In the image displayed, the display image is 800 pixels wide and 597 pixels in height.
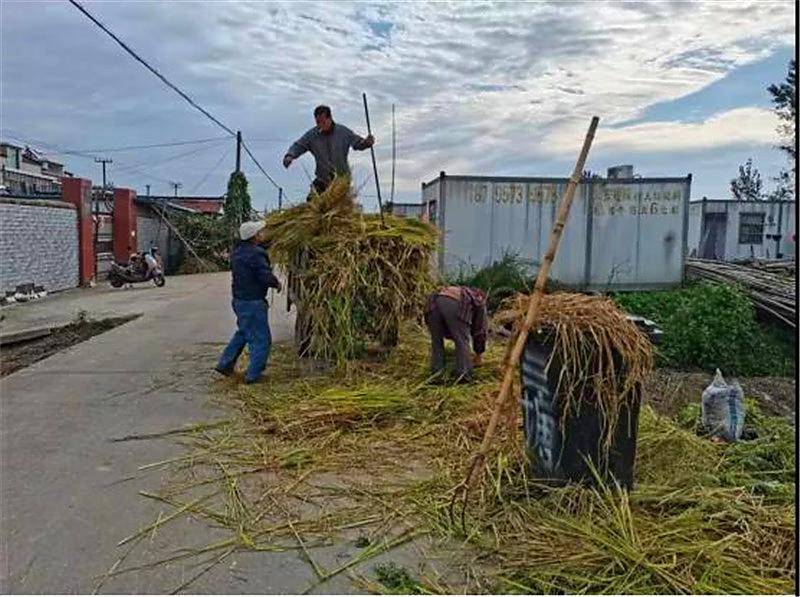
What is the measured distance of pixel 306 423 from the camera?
4.57 metres

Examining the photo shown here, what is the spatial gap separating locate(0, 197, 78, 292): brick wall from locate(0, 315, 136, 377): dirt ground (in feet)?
13.6

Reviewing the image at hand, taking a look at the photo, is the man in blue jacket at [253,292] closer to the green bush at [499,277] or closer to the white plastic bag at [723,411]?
the white plastic bag at [723,411]

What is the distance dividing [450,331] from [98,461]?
2.68 metres

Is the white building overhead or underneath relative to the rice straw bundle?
overhead

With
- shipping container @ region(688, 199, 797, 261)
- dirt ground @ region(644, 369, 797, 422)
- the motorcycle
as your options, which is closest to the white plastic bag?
dirt ground @ region(644, 369, 797, 422)

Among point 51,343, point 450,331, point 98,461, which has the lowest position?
point 51,343

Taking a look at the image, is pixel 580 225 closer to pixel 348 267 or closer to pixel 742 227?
pixel 348 267

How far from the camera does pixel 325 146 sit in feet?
22.5

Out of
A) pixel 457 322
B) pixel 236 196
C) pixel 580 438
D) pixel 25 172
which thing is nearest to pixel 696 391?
pixel 457 322

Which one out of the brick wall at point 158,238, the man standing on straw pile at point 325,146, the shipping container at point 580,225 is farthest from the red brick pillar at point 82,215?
the man standing on straw pile at point 325,146

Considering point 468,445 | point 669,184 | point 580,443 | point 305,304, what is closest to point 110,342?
point 305,304

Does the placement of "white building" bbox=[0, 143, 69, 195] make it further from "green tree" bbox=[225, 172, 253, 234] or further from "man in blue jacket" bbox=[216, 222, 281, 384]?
"man in blue jacket" bbox=[216, 222, 281, 384]

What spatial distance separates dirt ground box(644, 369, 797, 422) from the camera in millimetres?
6495

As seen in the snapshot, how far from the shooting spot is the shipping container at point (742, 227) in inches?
978
